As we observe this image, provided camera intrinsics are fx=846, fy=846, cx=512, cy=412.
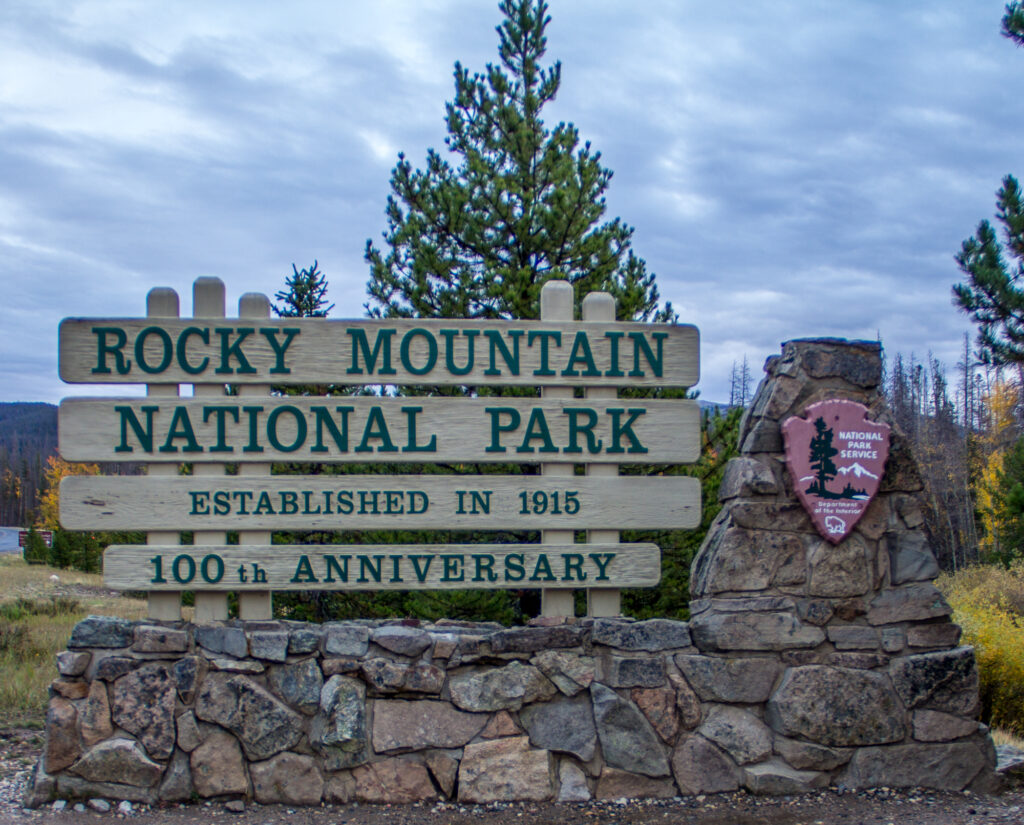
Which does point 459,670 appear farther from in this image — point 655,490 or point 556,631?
point 655,490

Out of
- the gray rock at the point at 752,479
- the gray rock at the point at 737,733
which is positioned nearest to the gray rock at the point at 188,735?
the gray rock at the point at 737,733

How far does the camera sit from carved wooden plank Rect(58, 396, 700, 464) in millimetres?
4816

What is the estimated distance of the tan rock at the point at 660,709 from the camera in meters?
4.66

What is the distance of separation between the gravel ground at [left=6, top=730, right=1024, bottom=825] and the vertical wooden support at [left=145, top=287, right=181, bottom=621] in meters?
1.01

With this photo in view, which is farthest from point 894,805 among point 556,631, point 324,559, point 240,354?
point 240,354

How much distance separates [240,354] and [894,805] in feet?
14.4

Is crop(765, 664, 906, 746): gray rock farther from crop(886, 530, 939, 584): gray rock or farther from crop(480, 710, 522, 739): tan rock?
crop(480, 710, 522, 739): tan rock

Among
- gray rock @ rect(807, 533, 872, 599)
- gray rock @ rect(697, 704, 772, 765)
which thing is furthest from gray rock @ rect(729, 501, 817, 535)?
gray rock @ rect(697, 704, 772, 765)

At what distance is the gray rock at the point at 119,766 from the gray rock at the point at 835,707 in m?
3.38

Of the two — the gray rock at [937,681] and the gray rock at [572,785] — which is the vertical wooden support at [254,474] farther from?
the gray rock at [937,681]

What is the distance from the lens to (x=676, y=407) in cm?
509

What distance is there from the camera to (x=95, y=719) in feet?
14.9

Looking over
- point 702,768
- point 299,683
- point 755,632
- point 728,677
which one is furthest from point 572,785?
point 299,683

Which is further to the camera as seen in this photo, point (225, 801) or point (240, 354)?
point (240, 354)
